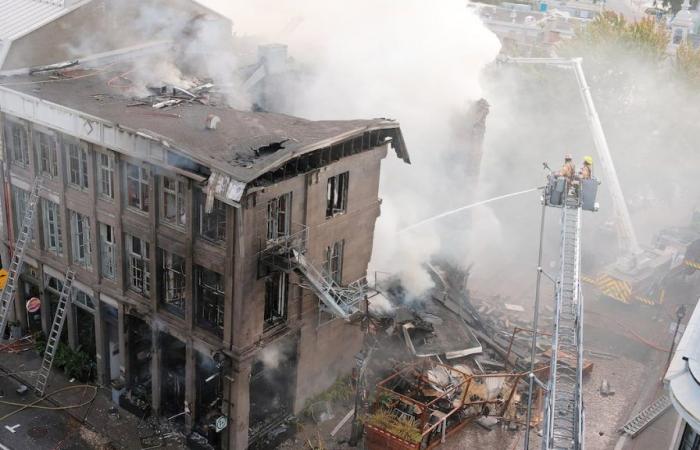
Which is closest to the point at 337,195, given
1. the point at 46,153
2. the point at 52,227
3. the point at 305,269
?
the point at 305,269

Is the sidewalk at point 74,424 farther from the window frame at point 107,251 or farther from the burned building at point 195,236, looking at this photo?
the window frame at point 107,251

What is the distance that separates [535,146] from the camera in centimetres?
4459

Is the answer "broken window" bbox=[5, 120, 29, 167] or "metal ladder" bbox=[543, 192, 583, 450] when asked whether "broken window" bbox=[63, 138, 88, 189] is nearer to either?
"broken window" bbox=[5, 120, 29, 167]

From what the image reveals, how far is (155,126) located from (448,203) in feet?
47.1

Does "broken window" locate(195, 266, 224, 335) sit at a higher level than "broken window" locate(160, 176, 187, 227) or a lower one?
Result: lower

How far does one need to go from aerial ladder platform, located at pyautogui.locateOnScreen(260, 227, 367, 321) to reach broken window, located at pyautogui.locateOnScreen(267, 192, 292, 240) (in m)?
0.19

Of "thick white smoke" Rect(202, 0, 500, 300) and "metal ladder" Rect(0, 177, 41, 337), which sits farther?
"thick white smoke" Rect(202, 0, 500, 300)

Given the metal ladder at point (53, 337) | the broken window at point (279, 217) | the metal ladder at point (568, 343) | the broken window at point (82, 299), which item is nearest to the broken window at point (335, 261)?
the broken window at point (279, 217)

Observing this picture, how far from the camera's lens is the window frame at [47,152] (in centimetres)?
1972

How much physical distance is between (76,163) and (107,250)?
7.84 feet

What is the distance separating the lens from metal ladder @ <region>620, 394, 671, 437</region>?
20.1 m

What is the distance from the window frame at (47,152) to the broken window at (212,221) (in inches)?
206

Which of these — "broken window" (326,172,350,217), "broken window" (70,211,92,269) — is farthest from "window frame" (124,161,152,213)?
"broken window" (326,172,350,217)

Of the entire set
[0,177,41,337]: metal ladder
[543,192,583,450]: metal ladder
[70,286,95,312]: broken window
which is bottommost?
[70,286,95,312]: broken window
